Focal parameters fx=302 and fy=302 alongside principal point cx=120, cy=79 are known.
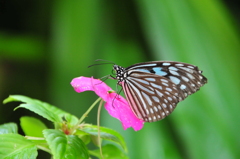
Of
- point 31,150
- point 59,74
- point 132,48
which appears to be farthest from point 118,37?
point 31,150

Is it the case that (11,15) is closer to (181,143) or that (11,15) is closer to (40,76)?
(40,76)

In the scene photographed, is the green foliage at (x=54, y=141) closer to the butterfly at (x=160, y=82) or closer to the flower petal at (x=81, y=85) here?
the flower petal at (x=81, y=85)

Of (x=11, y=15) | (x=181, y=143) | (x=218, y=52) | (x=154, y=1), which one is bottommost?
(x=181, y=143)

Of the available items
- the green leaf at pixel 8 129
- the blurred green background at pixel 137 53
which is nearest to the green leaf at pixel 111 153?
the green leaf at pixel 8 129

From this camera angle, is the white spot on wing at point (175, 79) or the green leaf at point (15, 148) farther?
the white spot on wing at point (175, 79)

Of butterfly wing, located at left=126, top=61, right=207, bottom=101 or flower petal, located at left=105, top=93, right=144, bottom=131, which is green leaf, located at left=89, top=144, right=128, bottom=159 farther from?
butterfly wing, located at left=126, top=61, right=207, bottom=101

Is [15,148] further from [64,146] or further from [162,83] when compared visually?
[162,83]
